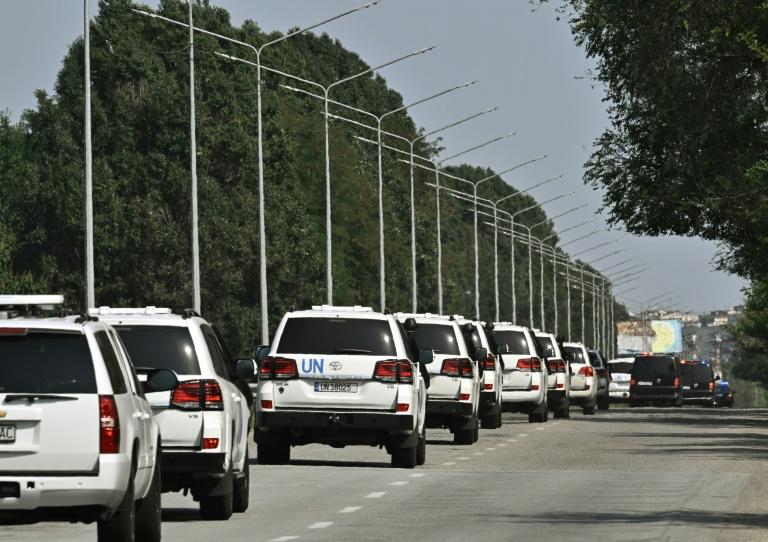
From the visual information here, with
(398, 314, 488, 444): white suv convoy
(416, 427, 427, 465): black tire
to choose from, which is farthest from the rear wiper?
(398, 314, 488, 444): white suv convoy

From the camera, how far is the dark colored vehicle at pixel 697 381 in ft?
267

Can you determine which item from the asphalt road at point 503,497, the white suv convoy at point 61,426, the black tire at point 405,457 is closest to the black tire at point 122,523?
the white suv convoy at point 61,426

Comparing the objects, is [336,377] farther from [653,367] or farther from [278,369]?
[653,367]

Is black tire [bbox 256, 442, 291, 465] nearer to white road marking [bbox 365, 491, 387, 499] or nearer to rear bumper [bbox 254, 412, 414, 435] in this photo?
rear bumper [bbox 254, 412, 414, 435]

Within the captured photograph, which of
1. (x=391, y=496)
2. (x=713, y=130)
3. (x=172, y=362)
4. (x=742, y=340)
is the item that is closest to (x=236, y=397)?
(x=172, y=362)

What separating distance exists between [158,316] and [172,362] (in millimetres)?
388

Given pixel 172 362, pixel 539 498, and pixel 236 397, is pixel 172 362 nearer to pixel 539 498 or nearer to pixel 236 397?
pixel 236 397

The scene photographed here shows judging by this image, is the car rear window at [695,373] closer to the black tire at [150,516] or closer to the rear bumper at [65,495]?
the black tire at [150,516]

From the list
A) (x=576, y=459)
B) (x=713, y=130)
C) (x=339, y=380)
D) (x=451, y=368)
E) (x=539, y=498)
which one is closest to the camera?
(x=539, y=498)

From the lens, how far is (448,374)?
3372 centimetres

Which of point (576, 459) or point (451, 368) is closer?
point (576, 459)

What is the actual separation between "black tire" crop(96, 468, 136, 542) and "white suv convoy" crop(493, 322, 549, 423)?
3083 centimetres

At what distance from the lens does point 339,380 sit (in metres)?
26.8

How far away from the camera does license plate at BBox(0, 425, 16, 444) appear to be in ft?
44.8
